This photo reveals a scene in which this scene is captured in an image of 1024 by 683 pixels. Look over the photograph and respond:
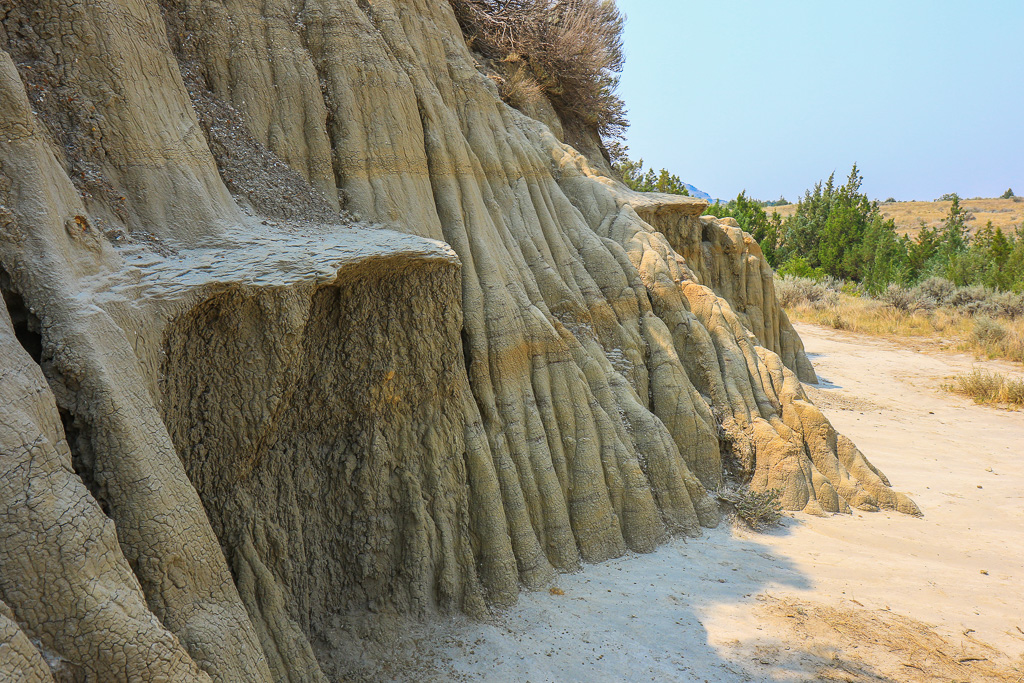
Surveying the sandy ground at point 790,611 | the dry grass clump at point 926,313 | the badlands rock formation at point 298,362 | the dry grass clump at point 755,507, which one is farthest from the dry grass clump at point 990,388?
the dry grass clump at point 755,507

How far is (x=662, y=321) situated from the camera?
30.0ft

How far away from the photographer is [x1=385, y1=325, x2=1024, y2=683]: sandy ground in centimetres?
541

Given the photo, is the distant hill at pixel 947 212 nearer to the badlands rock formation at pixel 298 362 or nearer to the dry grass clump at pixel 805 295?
the dry grass clump at pixel 805 295

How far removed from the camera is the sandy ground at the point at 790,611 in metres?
5.41

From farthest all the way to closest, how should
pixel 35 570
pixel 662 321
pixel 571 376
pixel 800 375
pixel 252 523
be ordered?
pixel 800 375 < pixel 662 321 < pixel 571 376 < pixel 252 523 < pixel 35 570

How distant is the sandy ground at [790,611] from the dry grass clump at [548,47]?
762 centimetres

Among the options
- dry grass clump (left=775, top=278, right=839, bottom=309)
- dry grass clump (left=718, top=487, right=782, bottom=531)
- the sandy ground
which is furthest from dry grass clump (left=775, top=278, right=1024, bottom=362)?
dry grass clump (left=718, top=487, right=782, bottom=531)

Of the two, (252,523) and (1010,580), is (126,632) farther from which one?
(1010,580)

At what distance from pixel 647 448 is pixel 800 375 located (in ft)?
32.5

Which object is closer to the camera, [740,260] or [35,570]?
[35,570]

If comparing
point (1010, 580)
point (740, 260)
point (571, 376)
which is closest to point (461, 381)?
point (571, 376)

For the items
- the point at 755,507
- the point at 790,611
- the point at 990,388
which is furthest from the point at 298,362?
the point at 990,388

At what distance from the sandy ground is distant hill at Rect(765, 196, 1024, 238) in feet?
128

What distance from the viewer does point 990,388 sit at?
15680 mm
